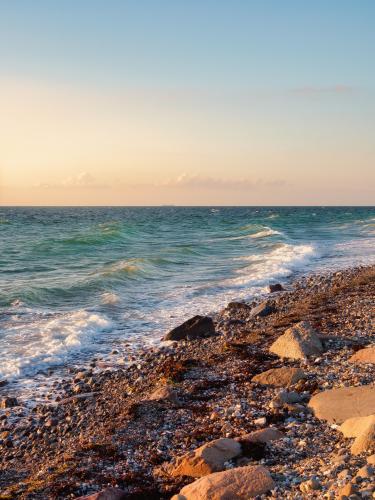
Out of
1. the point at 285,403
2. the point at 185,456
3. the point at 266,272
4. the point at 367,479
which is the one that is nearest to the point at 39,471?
the point at 185,456

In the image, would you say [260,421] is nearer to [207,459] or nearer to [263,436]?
[263,436]

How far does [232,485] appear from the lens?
612 centimetres

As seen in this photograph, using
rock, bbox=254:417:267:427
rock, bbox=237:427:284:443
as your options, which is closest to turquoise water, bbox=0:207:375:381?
rock, bbox=254:417:267:427

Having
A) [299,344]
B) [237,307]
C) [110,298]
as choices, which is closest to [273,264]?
[237,307]

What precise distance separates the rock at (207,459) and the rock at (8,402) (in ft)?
16.5

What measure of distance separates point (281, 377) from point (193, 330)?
6100 millimetres

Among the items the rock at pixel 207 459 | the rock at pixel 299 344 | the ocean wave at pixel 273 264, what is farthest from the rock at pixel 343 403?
the ocean wave at pixel 273 264

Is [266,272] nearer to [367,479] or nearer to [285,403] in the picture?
[285,403]

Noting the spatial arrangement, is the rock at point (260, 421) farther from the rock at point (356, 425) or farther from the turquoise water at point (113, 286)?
the turquoise water at point (113, 286)

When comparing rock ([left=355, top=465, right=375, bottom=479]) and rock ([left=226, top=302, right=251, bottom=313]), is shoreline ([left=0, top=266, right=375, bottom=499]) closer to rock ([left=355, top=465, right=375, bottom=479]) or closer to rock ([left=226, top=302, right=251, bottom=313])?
rock ([left=355, top=465, right=375, bottom=479])

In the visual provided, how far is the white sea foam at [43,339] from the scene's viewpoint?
13.4 meters

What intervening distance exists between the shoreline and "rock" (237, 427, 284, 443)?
0.60ft

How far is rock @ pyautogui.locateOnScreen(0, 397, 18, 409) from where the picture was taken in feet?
35.4

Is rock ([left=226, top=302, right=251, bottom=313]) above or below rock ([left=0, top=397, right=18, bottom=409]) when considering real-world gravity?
above
